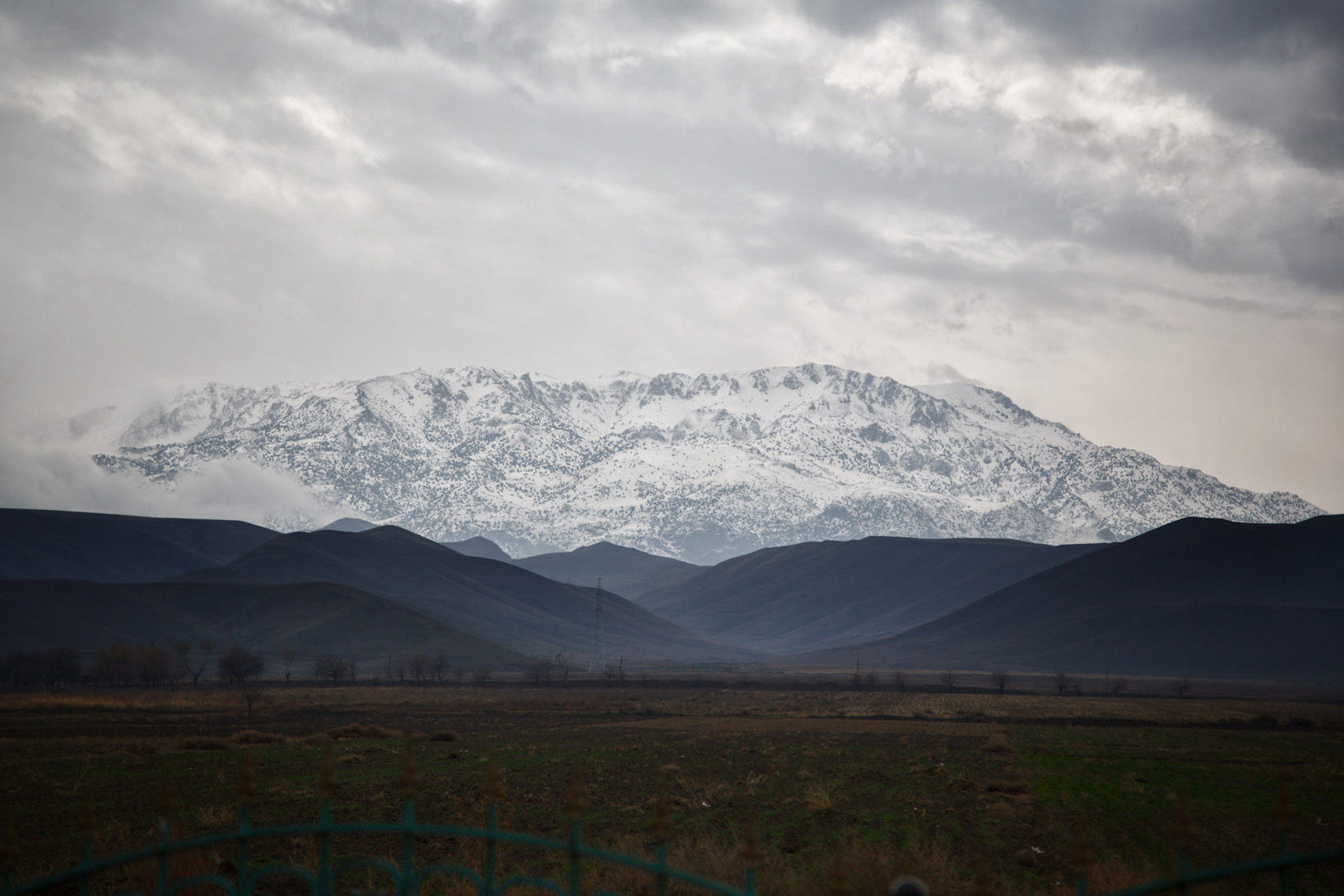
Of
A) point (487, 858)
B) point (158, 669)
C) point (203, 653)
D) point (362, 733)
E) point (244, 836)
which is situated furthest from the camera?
point (203, 653)

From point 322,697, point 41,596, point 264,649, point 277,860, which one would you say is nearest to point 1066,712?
point 322,697

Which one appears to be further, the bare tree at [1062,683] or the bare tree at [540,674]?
the bare tree at [540,674]

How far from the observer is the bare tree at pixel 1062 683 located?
139m

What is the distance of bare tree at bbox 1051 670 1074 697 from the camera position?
13912cm

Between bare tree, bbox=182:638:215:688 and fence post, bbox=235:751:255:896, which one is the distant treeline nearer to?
bare tree, bbox=182:638:215:688

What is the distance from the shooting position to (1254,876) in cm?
2617

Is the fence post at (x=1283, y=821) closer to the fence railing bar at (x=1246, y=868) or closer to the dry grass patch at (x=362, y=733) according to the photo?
the fence railing bar at (x=1246, y=868)

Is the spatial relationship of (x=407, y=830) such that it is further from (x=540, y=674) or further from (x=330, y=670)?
(x=540, y=674)

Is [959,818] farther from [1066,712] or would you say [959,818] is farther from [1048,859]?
[1066,712]

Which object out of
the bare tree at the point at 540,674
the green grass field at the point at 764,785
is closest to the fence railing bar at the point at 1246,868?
the green grass field at the point at 764,785

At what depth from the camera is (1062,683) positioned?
5527 inches

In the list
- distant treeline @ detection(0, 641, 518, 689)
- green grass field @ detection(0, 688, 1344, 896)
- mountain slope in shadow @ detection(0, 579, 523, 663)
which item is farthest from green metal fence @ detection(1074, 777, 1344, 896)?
mountain slope in shadow @ detection(0, 579, 523, 663)

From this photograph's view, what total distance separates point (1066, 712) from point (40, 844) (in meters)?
88.5

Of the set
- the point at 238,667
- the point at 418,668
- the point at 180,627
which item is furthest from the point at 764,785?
the point at 180,627
